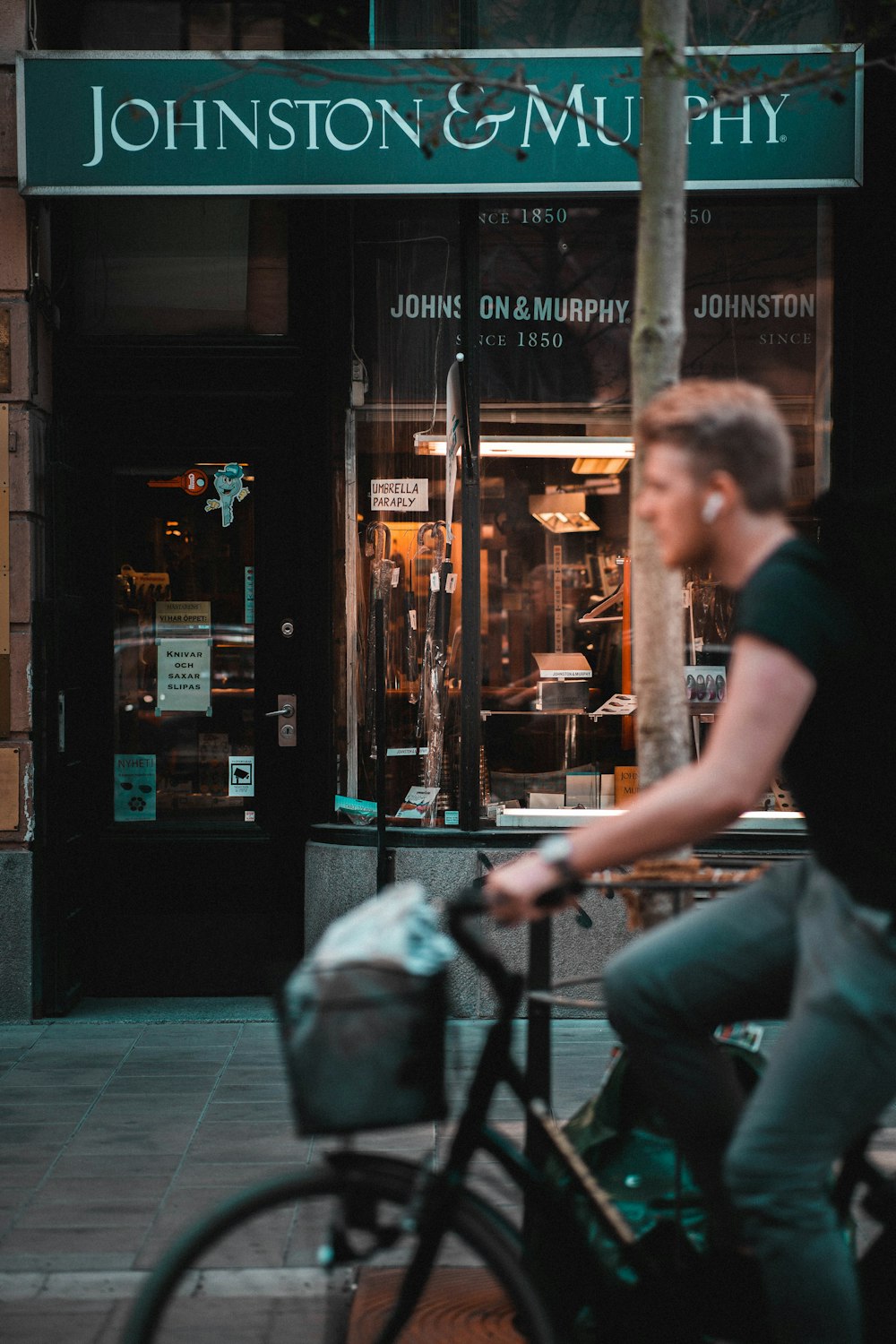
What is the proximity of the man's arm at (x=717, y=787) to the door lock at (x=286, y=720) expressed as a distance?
4.66 meters

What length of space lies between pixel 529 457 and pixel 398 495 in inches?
27.0

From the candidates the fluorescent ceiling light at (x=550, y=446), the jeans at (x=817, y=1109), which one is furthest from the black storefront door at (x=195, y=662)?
the jeans at (x=817, y=1109)

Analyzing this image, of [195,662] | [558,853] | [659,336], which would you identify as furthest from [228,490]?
[558,853]

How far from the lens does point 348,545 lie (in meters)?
6.76

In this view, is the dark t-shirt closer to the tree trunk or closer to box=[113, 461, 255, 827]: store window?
the tree trunk

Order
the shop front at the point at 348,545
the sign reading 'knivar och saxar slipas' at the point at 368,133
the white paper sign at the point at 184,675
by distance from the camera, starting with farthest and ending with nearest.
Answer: the white paper sign at the point at 184,675 < the shop front at the point at 348,545 < the sign reading 'knivar och saxar slipas' at the point at 368,133

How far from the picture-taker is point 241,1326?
134 inches

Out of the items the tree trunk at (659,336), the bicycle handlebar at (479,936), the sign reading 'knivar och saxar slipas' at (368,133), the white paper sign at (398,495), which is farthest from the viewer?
the white paper sign at (398,495)

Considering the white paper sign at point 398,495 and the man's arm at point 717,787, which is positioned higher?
the white paper sign at point 398,495

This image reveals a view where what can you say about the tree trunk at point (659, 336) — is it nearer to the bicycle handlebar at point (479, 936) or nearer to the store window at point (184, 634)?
the bicycle handlebar at point (479, 936)

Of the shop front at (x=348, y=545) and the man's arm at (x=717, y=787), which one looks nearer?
the man's arm at (x=717, y=787)

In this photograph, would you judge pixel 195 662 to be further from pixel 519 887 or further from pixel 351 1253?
pixel 519 887

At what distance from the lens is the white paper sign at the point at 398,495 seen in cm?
670

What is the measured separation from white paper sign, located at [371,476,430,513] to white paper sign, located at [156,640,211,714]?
44.8 inches
